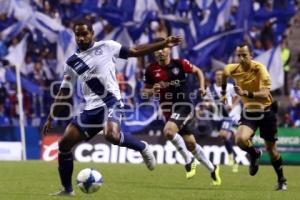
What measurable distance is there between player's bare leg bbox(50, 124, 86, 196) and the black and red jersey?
458cm

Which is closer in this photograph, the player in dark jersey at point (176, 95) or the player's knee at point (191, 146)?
the player's knee at point (191, 146)

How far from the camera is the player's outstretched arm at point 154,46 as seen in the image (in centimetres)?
1128

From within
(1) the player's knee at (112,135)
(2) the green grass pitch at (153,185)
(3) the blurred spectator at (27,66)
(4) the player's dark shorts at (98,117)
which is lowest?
(2) the green grass pitch at (153,185)

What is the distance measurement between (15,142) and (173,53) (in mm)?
6818

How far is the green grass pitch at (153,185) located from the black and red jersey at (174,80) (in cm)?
175

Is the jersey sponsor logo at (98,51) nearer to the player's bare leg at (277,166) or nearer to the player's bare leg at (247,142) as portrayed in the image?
the player's bare leg at (247,142)

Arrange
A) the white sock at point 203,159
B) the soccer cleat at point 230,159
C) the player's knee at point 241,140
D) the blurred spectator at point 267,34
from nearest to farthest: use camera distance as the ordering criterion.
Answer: the player's knee at point 241,140 < the white sock at point 203,159 < the soccer cleat at point 230,159 < the blurred spectator at point 267,34

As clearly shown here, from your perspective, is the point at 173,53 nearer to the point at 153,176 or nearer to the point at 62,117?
the point at 62,117

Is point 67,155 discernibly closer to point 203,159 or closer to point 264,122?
point 264,122

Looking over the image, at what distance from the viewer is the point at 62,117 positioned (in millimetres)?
28328

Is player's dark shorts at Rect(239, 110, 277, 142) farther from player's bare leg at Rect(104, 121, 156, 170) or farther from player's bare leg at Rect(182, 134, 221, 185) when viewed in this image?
player's bare leg at Rect(104, 121, 156, 170)

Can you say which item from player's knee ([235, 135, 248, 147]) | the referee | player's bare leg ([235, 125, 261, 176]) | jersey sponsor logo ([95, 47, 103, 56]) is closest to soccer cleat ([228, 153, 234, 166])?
player's bare leg ([235, 125, 261, 176])

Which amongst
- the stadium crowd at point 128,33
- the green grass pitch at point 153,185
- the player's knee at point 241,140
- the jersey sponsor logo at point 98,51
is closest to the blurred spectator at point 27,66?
the stadium crowd at point 128,33

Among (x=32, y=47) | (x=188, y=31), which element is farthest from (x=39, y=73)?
(x=188, y=31)
